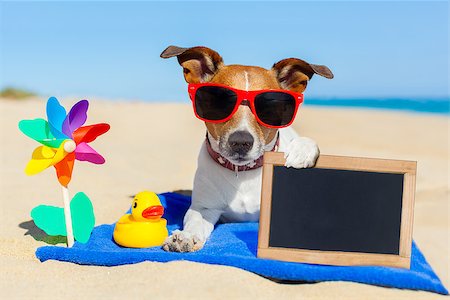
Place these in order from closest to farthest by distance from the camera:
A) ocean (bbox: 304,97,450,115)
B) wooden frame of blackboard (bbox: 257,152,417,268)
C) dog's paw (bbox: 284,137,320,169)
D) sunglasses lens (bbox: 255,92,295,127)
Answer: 1. wooden frame of blackboard (bbox: 257,152,417,268)
2. dog's paw (bbox: 284,137,320,169)
3. sunglasses lens (bbox: 255,92,295,127)
4. ocean (bbox: 304,97,450,115)

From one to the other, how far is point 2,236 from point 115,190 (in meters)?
2.05

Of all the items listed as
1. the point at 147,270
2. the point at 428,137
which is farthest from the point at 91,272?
the point at 428,137

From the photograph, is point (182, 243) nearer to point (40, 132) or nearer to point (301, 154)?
point (301, 154)

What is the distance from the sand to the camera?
115 inches

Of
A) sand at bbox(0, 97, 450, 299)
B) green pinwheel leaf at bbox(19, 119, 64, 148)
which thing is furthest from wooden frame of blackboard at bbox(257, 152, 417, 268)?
green pinwheel leaf at bbox(19, 119, 64, 148)

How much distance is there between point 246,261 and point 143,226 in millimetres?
831

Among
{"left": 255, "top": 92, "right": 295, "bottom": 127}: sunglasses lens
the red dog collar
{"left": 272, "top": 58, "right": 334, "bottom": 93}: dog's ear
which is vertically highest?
{"left": 272, "top": 58, "right": 334, "bottom": 93}: dog's ear

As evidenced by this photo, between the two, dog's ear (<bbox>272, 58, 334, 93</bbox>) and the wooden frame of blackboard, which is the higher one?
dog's ear (<bbox>272, 58, 334, 93</bbox>)

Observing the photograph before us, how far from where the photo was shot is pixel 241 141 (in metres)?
3.66

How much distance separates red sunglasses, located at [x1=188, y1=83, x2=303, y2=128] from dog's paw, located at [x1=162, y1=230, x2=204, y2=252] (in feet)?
2.57

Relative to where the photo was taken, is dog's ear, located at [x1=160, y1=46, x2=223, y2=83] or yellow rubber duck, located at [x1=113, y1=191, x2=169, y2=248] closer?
yellow rubber duck, located at [x1=113, y1=191, x2=169, y2=248]

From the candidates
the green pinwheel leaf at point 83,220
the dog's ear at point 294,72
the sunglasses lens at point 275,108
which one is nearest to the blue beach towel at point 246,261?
the green pinwheel leaf at point 83,220

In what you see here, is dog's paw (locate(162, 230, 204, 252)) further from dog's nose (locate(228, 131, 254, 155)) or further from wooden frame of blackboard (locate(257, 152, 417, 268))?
dog's nose (locate(228, 131, 254, 155))

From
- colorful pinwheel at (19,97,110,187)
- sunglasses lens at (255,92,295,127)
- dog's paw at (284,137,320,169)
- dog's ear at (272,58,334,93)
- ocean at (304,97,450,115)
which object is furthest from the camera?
ocean at (304,97,450,115)
